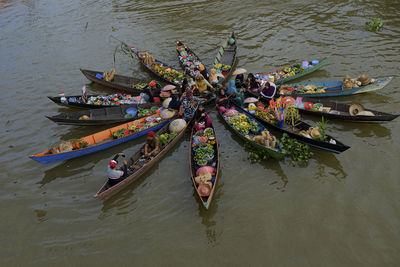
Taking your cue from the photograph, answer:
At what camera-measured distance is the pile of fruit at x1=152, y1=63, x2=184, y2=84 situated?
13.3 meters

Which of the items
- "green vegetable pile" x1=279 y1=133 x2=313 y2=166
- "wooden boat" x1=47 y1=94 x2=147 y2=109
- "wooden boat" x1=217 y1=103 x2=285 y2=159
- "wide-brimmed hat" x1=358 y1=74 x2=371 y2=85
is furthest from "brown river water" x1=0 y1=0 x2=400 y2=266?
"wooden boat" x1=47 y1=94 x2=147 y2=109

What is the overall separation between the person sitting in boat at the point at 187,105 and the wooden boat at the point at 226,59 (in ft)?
10.0

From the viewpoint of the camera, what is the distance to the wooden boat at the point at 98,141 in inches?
355

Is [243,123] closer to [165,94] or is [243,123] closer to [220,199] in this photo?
[220,199]

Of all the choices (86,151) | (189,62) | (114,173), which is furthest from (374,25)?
(86,151)

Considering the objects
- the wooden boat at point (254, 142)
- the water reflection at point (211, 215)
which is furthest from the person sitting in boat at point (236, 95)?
the water reflection at point (211, 215)

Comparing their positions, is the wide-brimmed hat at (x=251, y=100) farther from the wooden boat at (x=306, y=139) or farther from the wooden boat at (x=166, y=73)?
the wooden boat at (x=166, y=73)

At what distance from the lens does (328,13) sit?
18766 mm

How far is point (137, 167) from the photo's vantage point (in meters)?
8.98

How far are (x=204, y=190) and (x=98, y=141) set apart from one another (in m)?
5.13

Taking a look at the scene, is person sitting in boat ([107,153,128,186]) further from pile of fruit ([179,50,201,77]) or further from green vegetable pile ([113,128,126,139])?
pile of fruit ([179,50,201,77])

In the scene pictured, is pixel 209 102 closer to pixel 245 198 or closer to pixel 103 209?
pixel 245 198

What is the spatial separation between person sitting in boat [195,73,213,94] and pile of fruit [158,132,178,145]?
3.00 m

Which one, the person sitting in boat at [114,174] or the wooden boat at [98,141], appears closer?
the person sitting in boat at [114,174]
